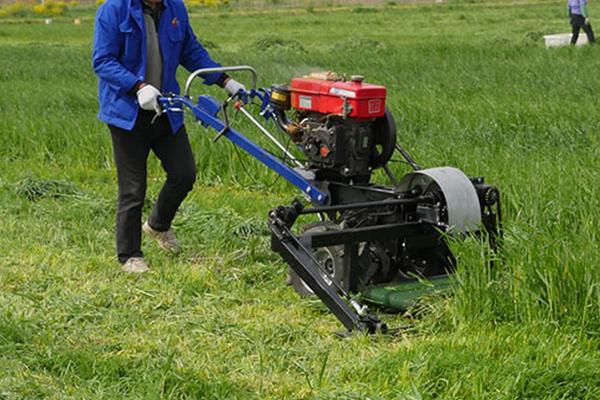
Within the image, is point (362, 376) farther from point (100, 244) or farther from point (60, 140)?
point (60, 140)

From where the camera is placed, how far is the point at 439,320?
18.9 ft

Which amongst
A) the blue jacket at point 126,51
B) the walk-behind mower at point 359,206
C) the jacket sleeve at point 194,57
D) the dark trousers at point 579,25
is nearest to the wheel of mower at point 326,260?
the walk-behind mower at point 359,206

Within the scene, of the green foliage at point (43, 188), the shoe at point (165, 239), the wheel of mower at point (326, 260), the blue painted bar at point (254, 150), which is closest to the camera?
the wheel of mower at point (326, 260)

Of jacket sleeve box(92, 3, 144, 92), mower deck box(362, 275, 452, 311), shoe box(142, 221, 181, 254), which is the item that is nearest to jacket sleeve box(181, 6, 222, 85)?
jacket sleeve box(92, 3, 144, 92)

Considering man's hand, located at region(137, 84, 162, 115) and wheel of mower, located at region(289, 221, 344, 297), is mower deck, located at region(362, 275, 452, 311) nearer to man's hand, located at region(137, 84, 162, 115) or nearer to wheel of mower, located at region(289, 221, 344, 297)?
wheel of mower, located at region(289, 221, 344, 297)

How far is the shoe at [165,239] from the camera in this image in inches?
304

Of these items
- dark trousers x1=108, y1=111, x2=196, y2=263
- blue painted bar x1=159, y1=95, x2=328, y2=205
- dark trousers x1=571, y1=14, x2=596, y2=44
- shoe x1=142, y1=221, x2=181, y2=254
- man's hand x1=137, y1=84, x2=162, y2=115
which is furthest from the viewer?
dark trousers x1=571, y1=14, x2=596, y2=44

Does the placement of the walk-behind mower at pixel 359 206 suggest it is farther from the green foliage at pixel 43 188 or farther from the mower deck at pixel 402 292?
the green foliage at pixel 43 188

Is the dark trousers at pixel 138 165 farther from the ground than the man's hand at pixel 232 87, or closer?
closer

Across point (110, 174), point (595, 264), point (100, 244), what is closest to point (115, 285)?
point (100, 244)

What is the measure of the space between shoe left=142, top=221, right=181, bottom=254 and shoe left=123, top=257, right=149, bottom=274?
0.41 meters

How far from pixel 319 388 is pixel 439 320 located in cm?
106

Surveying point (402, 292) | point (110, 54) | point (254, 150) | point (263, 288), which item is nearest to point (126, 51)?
point (110, 54)

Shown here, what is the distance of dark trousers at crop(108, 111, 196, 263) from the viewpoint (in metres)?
7.34
